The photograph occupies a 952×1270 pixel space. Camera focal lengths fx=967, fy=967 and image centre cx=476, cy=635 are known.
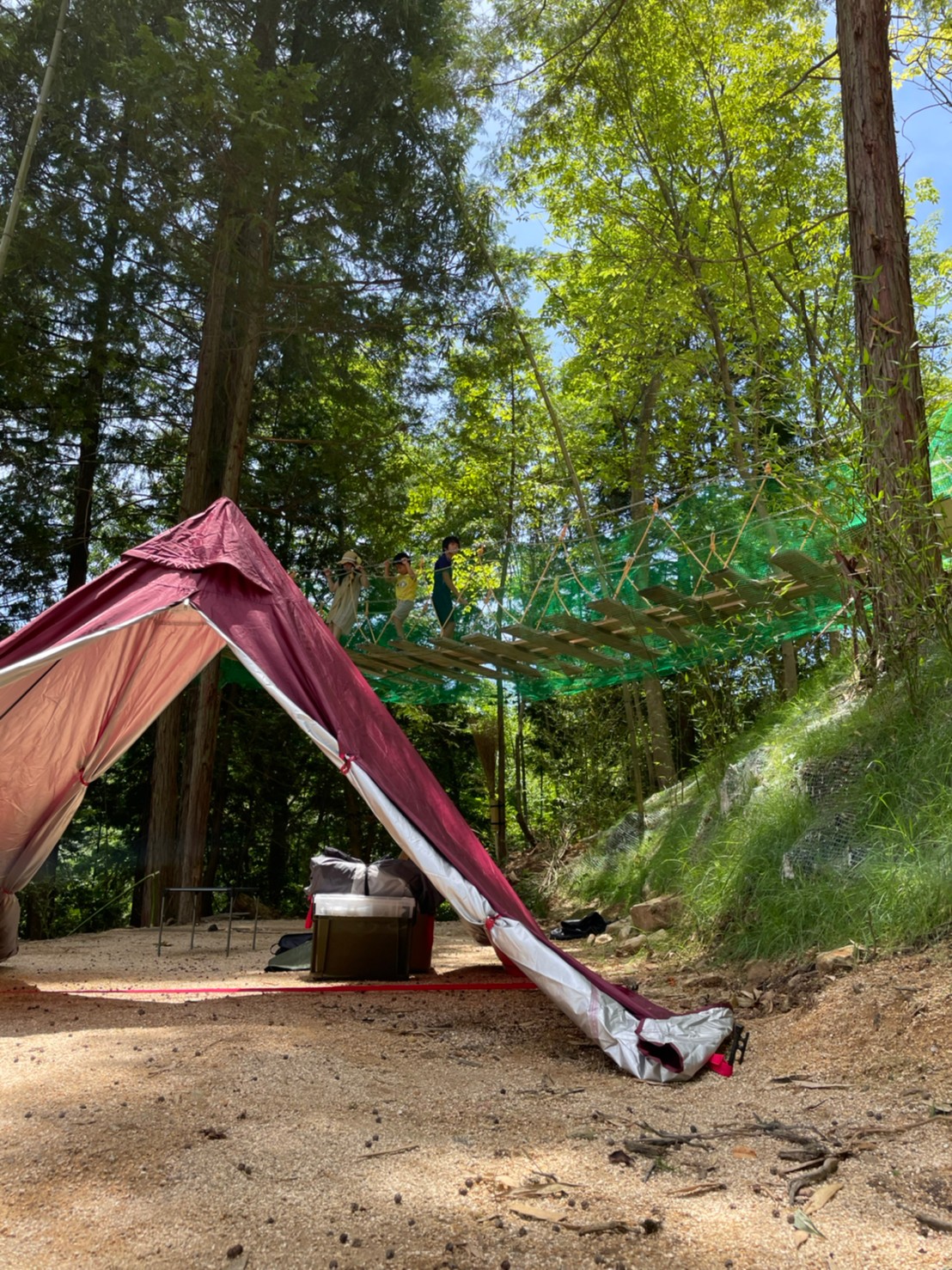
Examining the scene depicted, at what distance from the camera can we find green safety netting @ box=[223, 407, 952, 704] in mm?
4746

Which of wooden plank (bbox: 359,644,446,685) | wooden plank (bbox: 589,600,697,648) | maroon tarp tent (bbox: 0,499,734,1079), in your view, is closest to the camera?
maroon tarp tent (bbox: 0,499,734,1079)

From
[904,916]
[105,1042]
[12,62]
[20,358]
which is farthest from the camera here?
[20,358]

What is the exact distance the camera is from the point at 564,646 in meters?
5.80

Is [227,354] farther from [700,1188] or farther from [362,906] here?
[700,1188]

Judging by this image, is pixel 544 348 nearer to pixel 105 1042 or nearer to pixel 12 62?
pixel 12 62

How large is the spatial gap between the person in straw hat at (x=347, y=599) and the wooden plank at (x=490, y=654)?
0.78 metres

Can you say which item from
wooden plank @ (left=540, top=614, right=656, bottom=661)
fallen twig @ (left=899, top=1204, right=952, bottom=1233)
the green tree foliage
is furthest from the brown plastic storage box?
the green tree foliage

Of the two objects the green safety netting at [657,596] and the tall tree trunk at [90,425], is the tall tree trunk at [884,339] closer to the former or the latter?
the green safety netting at [657,596]

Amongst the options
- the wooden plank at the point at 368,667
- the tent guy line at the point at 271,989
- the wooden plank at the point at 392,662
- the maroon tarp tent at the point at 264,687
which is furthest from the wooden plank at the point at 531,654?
the tent guy line at the point at 271,989

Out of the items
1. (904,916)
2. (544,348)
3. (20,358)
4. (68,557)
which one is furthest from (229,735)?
(904,916)

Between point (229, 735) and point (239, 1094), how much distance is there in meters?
9.03

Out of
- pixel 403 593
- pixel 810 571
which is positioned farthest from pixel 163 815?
pixel 810 571

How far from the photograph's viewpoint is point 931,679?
3850 mm

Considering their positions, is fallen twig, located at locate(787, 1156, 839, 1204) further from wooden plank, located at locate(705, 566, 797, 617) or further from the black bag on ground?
wooden plank, located at locate(705, 566, 797, 617)
